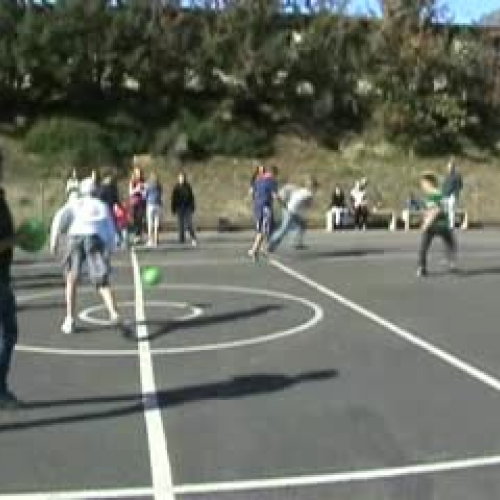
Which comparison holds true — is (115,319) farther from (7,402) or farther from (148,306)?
(7,402)

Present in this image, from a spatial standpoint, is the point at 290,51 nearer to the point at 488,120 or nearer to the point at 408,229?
the point at 488,120

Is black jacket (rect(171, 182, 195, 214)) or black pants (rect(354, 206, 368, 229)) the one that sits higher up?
black jacket (rect(171, 182, 195, 214))

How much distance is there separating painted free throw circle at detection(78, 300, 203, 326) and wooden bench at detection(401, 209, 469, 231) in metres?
19.5

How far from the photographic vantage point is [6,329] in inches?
392

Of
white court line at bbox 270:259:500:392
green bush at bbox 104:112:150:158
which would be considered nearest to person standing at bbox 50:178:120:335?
white court line at bbox 270:259:500:392

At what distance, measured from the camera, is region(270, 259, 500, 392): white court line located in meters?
11.3

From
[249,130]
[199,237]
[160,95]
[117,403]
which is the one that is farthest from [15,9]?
[117,403]

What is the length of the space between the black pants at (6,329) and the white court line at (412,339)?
361 cm

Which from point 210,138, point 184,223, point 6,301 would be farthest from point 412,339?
point 210,138

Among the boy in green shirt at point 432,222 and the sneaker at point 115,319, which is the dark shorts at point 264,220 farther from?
the sneaker at point 115,319

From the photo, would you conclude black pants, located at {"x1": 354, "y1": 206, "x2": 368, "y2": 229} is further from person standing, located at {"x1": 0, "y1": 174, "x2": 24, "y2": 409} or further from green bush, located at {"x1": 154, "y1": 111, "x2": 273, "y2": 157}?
person standing, located at {"x1": 0, "y1": 174, "x2": 24, "y2": 409}

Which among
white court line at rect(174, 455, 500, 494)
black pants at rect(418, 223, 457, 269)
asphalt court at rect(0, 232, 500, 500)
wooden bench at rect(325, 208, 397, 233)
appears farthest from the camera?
wooden bench at rect(325, 208, 397, 233)

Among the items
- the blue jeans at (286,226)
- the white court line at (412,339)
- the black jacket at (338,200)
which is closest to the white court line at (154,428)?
the white court line at (412,339)

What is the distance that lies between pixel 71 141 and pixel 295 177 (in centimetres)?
687
